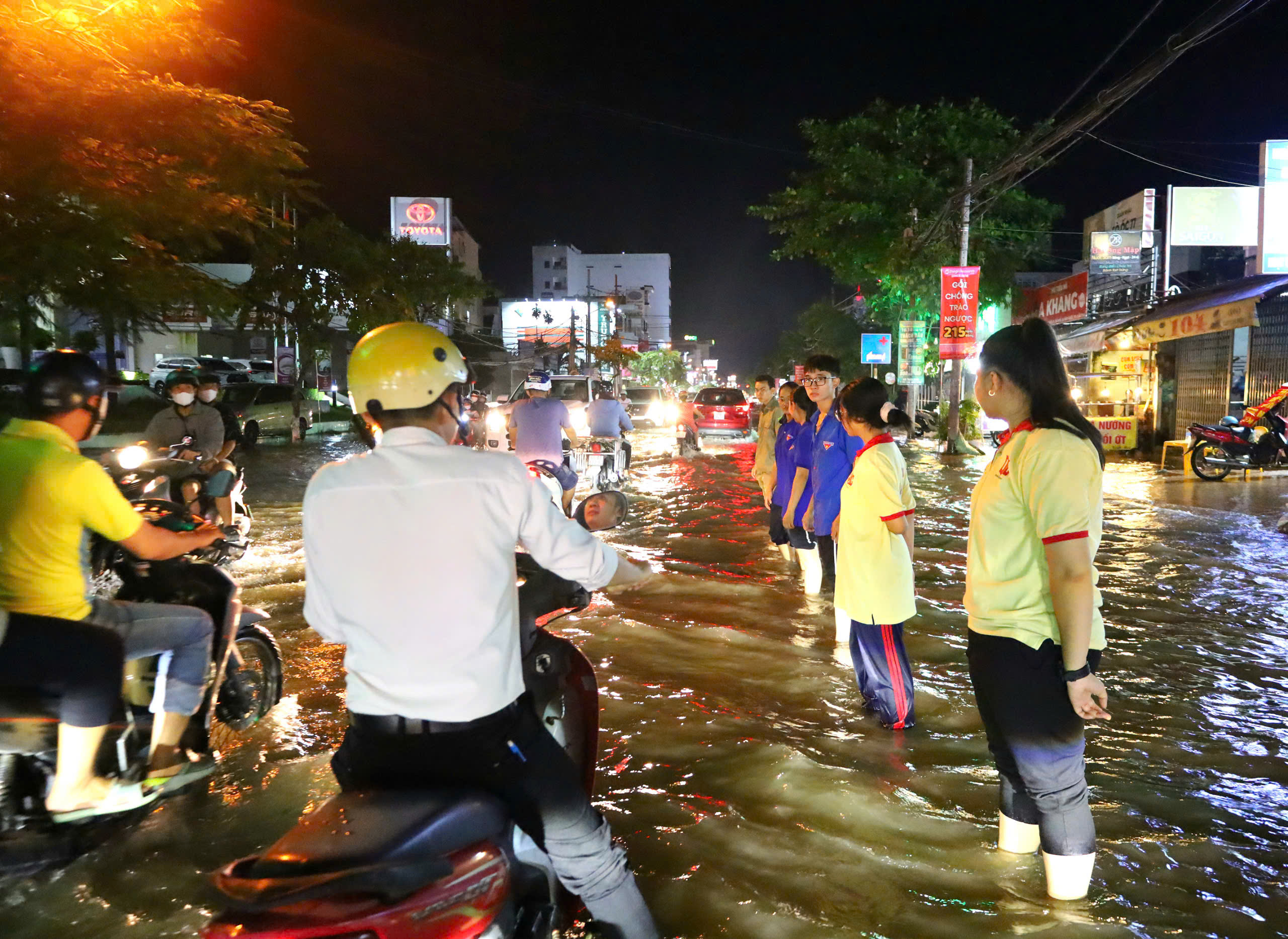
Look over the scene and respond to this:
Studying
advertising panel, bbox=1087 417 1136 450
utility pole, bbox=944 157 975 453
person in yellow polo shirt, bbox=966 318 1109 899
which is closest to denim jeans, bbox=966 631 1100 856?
person in yellow polo shirt, bbox=966 318 1109 899

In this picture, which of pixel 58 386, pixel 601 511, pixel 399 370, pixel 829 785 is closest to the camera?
pixel 399 370

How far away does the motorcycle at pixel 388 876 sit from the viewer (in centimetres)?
167

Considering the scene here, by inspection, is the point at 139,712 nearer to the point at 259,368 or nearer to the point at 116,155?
the point at 116,155

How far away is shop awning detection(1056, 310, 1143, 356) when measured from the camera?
2275 cm

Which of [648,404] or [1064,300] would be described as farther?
[648,404]

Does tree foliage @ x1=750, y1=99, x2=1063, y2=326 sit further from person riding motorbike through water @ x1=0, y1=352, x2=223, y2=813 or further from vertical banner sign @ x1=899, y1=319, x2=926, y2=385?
person riding motorbike through water @ x1=0, y1=352, x2=223, y2=813

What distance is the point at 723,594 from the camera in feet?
24.6

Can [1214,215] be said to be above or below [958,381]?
above

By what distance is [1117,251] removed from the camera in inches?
938

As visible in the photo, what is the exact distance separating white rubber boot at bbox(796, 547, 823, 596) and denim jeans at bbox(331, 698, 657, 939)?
5352 millimetres

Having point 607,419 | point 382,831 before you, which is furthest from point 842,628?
point 607,419

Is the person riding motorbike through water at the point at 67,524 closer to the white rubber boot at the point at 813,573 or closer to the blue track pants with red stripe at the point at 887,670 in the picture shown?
the blue track pants with red stripe at the point at 887,670

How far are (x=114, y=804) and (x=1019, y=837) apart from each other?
323cm

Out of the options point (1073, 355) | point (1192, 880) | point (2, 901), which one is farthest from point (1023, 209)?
point (2, 901)
